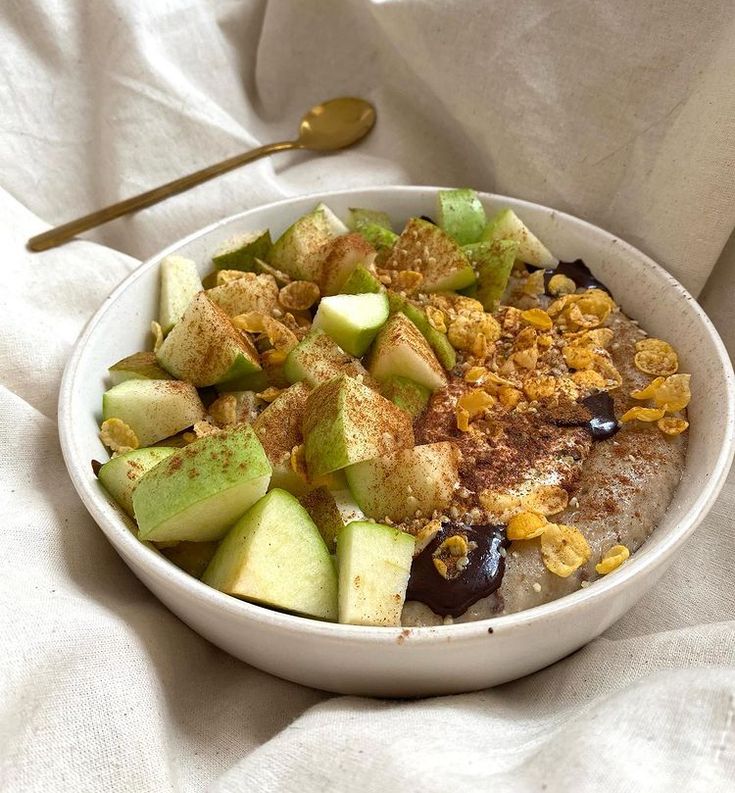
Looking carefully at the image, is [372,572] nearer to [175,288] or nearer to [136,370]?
[136,370]

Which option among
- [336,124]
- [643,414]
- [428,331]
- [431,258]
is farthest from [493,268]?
[336,124]

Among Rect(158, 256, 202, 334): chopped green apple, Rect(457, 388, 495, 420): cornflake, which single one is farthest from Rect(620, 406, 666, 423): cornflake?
Rect(158, 256, 202, 334): chopped green apple

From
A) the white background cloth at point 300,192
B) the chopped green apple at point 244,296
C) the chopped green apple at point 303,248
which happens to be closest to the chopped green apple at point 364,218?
the chopped green apple at point 303,248

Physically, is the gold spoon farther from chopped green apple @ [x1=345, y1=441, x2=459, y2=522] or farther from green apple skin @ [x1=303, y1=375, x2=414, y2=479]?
chopped green apple @ [x1=345, y1=441, x2=459, y2=522]

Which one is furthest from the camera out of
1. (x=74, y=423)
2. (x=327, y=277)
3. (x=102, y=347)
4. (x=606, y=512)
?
(x=327, y=277)

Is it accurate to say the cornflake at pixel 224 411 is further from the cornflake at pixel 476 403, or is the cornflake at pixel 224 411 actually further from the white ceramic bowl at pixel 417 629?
the cornflake at pixel 476 403

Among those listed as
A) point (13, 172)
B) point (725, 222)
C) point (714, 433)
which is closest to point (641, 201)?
point (725, 222)

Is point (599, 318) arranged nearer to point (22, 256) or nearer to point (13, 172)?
point (22, 256)
